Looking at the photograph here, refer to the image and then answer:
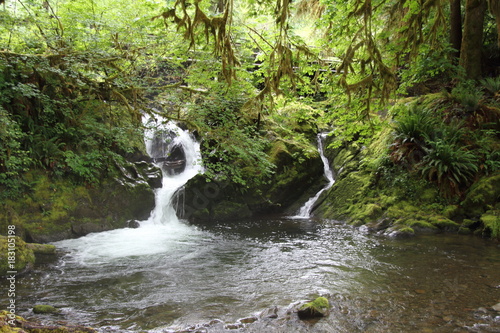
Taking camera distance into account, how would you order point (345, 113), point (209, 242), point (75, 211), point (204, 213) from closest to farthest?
1. point (345, 113)
2. point (209, 242)
3. point (75, 211)
4. point (204, 213)

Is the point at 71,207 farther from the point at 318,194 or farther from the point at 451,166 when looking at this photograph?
the point at 451,166

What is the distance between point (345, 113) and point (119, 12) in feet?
19.6

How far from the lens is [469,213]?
7.37 metres

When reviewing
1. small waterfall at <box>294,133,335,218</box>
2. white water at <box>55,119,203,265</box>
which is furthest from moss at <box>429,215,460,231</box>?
white water at <box>55,119,203,265</box>

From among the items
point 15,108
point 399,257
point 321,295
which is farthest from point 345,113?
point 15,108

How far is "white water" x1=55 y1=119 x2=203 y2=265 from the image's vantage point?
6.87 meters

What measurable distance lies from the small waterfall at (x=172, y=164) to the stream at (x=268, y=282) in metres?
2.21

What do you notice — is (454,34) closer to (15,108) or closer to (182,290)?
(182,290)

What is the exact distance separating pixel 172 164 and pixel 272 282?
9211mm

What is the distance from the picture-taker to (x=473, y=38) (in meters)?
8.78

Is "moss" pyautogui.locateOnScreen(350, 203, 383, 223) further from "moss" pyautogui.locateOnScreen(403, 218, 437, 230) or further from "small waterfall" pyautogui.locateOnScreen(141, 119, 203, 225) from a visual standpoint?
"small waterfall" pyautogui.locateOnScreen(141, 119, 203, 225)

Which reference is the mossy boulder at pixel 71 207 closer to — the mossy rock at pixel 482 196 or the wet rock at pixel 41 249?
the wet rock at pixel 41 249

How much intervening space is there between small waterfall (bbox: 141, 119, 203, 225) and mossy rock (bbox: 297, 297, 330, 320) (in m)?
7.46

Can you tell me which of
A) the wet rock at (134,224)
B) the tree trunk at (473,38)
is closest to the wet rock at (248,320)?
the wet rock at (134,224)
